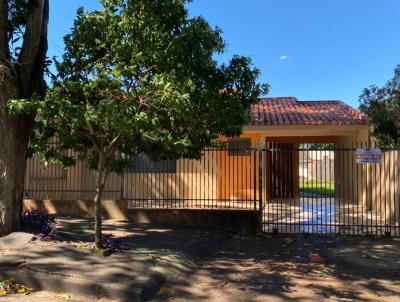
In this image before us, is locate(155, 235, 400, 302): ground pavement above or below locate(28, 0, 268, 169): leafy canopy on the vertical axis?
below

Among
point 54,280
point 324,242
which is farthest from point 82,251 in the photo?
point 324,242

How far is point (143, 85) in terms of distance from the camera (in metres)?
6.48

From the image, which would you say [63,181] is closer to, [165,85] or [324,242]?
[324,242]

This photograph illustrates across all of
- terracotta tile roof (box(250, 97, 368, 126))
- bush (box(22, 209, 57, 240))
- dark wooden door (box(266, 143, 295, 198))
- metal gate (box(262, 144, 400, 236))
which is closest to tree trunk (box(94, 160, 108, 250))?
bush (box(22, 209, 57, 240))

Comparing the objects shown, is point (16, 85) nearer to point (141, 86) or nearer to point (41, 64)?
point (41, 64)

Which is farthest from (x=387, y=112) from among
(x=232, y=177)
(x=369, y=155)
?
(x=232, y=177)

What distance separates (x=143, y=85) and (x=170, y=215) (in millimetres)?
5420

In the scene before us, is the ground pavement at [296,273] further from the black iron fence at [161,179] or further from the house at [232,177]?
the black iron fence at [161,179]

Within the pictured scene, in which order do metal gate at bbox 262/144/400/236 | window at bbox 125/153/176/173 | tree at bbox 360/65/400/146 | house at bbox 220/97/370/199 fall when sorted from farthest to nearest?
window at bbox 125/153/176/173 → house at bbox 220/97/370/199 → tree at bbox 360/65/400/146 → metal gate at bbox 262/144/400/236

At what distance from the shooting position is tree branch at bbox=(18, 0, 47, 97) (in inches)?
312

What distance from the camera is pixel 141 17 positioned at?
22.2ft

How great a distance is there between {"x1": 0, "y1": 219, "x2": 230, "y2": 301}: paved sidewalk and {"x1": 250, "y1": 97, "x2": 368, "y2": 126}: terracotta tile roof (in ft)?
21.2

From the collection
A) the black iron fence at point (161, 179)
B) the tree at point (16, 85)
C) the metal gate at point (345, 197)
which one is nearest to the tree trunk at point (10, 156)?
the tree at point (16, 85)

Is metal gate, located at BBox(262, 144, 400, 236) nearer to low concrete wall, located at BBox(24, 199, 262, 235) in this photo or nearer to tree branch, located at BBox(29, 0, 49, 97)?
low concrete wall, located at BBox(24, 199, 262, 235)
